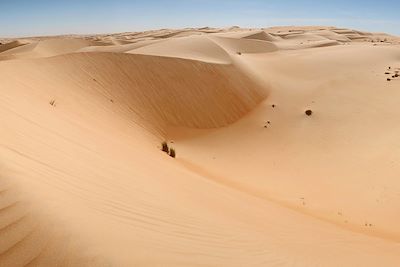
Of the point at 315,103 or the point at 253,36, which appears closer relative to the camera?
the point at 315,103

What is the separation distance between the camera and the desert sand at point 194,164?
334 centimetres

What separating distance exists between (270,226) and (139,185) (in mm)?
1928

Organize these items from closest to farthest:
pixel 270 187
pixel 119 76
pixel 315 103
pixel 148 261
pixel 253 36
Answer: pixel 148 261 → pixel 270 187 → pixel 119 76 → pixel 315 103 → pixel 253 36

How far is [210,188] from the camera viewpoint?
6.53m

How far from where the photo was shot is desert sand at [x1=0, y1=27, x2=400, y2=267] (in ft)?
11.0

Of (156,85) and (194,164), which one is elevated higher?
(156,85)

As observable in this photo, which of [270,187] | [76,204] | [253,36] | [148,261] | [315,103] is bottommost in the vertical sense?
[270,187]

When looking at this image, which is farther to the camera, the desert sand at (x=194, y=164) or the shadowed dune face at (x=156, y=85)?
the shadowed dune face at (x=156, y=85)

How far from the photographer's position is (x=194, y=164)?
898 cm

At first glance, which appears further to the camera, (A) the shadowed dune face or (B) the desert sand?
(A) the shadowed dune face

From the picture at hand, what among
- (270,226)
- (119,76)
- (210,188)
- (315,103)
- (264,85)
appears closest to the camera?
(270,226)

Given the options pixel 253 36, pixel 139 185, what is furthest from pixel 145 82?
pixel 253 36

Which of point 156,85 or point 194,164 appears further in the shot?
point 156,85

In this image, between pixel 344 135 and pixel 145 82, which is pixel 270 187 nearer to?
pixel 344 135
